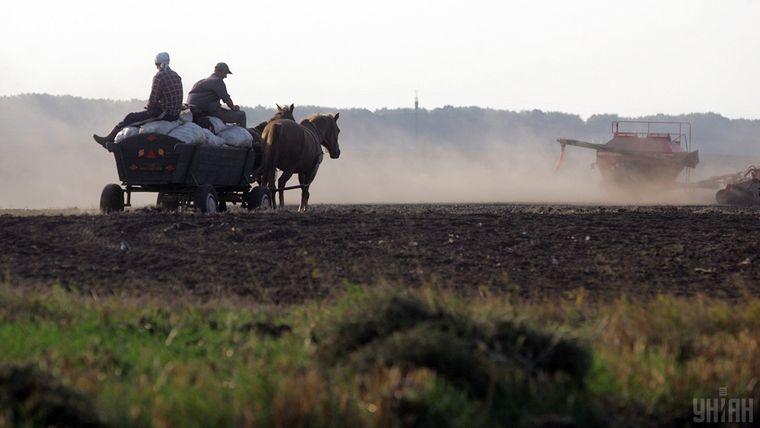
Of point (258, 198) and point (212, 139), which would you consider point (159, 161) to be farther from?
point (258, 198)

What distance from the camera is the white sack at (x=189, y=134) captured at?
59.6 feet

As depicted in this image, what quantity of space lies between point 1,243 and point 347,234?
4017 millimetres

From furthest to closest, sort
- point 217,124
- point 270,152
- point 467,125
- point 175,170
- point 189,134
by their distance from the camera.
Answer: point 467,125 → point 270,152 → point 217,124 → point 189,134 → point 175,170

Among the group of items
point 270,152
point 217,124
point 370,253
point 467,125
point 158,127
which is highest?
point 467,125

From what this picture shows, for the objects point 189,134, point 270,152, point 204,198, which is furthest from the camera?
point 270,152

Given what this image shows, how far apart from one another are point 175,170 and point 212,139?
1.25 meters

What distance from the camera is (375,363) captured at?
6828mm

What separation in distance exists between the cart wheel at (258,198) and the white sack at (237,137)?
2.53 ft

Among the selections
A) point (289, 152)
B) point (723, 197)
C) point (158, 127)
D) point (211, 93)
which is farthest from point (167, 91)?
point (723, 197)

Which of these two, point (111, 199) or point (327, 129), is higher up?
point (327, 129)

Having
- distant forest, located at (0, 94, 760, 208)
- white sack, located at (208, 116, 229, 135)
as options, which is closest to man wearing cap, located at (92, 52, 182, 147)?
white sack, located at (208, 116, 229, 135)

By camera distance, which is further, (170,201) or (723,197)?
(723,197)

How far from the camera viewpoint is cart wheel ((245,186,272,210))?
20.8m

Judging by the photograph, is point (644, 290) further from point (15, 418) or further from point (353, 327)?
point (15, 418)
